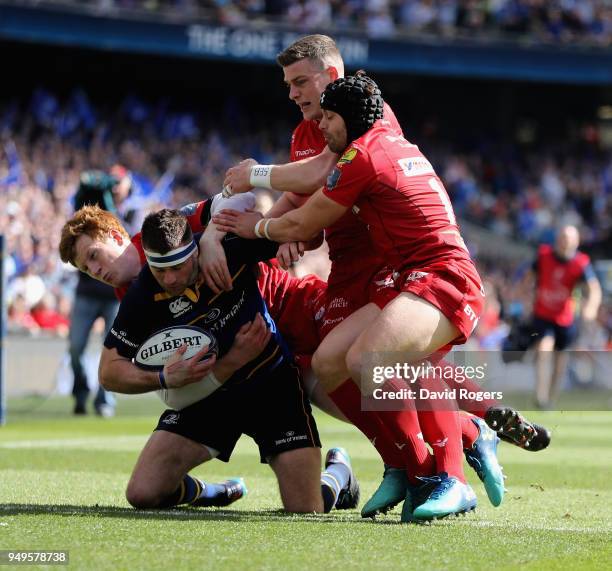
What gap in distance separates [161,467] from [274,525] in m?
0.83

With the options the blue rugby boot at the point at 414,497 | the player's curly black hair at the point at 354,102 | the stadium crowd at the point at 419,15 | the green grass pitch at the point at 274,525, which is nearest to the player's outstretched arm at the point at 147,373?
the green grass pitch at the point at 274,525

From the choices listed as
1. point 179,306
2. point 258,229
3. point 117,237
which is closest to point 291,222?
point 258,229

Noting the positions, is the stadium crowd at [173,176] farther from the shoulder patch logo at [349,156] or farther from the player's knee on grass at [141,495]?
the shoulder patch logo at [349,156]

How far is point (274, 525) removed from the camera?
5309mm

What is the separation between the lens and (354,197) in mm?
5461

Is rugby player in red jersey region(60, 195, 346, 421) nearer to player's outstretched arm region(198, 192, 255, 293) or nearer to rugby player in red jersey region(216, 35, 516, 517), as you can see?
player's outstretched arm region(198, 192, 255, 293)

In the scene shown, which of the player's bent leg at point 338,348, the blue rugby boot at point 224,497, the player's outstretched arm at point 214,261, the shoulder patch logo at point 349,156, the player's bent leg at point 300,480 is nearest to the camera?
the shoulder patch logo at point 349,156

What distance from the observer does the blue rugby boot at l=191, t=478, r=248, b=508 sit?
622cm

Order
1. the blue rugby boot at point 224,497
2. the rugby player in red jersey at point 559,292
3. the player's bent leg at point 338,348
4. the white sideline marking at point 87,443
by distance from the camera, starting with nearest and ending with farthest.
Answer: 1. the player's bent leg at point 338,348
2. the blue rugby boot at point 224,497
3. the white sideline marking at point 87,443
4. the rugby player in red jersey at point 559,292

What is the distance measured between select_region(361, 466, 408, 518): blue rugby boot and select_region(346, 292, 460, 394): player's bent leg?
0.52 m

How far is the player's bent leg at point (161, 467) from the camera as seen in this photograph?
19.2 feet

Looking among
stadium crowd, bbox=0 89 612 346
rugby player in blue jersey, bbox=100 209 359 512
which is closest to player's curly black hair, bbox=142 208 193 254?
rugby player in blue jersey, bbox=100 209 359 512

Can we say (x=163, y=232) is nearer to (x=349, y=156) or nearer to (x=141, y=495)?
(x=349, y=156)

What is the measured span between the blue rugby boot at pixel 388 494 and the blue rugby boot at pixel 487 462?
0.39 m
